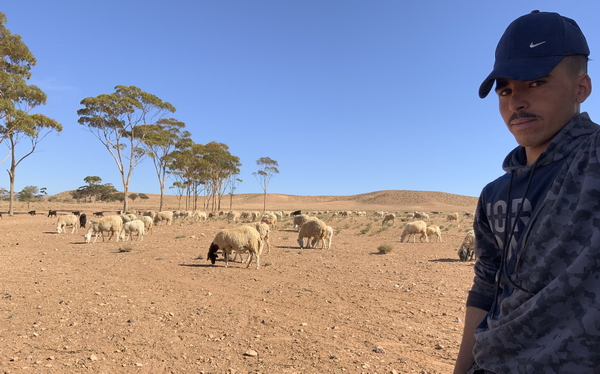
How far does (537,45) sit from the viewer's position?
1178 mm

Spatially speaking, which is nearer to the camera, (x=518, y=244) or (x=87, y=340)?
(x=518, y=244)

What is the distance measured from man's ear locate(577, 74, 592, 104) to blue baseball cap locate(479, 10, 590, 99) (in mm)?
90

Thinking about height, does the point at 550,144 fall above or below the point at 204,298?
above

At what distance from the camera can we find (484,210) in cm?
153

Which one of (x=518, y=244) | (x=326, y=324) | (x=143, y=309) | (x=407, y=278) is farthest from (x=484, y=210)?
(x=407, y=278)

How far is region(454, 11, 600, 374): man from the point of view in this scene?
0.95 meters

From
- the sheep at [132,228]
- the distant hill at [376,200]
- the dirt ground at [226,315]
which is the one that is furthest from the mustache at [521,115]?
the distant hill at [376,200]

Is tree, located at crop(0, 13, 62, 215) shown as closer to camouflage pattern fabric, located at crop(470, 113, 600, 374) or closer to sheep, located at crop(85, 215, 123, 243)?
sheep, located at crop(85, 215, 123, 243)

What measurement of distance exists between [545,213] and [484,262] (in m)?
0.48

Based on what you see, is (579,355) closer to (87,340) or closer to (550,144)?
(550,144)

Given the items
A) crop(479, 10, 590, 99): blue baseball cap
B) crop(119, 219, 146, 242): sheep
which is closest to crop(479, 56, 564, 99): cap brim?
crop(479, 10, 590, 99): blue baseball cap

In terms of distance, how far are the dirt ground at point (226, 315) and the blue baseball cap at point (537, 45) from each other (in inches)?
166

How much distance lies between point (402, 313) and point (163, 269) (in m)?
7.59

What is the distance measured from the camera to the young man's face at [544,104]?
1185 millimetres
